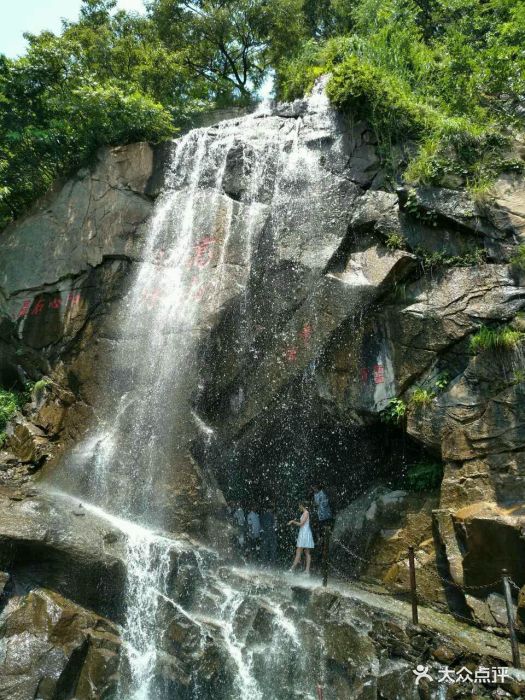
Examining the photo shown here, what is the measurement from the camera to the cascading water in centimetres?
801

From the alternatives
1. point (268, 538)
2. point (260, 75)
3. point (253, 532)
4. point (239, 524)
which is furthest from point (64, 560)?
point (260, 75)

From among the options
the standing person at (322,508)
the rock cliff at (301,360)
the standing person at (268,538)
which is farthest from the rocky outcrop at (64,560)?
the standing person at (322,508)

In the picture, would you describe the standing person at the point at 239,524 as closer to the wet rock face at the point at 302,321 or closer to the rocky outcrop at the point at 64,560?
the wet rock face at the point at 302,321

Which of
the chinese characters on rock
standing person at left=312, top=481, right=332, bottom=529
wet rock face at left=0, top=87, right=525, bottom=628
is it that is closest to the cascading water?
wet rock face at left=0, top=87, right=525, bottom=628

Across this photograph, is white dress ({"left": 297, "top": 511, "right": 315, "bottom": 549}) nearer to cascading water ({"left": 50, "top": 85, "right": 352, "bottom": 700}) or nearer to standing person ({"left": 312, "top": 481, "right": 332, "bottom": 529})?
standing person ({"left": 312, "top": 481, "right": 332, "bottom": 529})

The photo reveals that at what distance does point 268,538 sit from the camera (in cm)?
1088

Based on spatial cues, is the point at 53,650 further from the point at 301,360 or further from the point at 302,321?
the point at 302,321

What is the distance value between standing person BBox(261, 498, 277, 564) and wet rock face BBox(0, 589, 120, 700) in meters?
3.84

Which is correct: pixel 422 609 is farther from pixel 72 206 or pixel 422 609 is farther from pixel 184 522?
pixel 72 206

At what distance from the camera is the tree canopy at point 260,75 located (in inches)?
464

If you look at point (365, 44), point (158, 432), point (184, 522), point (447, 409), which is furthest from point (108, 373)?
point (365, 44)

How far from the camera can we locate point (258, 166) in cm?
1327

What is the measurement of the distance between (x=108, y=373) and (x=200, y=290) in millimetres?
2832

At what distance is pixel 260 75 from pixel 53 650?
19739mm
